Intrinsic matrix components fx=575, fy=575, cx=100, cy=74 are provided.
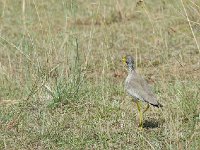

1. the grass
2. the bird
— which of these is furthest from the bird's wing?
the grass

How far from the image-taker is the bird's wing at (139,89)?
4.67m

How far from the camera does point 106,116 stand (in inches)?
206

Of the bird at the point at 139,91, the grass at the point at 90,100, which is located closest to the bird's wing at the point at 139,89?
the bird at the point at 139,91

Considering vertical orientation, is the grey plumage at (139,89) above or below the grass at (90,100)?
above

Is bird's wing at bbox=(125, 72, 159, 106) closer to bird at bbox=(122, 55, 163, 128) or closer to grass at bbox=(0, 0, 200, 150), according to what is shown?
bird at bbox=(122, 55, 163, 128)

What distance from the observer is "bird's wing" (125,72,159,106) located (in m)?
4.67

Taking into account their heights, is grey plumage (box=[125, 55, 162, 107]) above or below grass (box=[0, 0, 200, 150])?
above

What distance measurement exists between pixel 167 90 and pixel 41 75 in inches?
54.2

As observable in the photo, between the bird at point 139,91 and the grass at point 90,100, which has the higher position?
the bird at point 139,91

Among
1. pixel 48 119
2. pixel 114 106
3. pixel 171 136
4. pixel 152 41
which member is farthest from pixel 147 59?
pixel 171 136

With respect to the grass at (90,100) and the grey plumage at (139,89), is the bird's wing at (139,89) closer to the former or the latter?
the grey plumage at (139,89)

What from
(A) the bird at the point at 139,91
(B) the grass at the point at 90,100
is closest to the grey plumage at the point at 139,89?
(A) the bird at the point at 139,91

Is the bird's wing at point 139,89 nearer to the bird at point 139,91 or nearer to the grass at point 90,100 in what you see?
the bird at point 139,91

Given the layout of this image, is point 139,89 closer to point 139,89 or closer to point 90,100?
point 139,89
